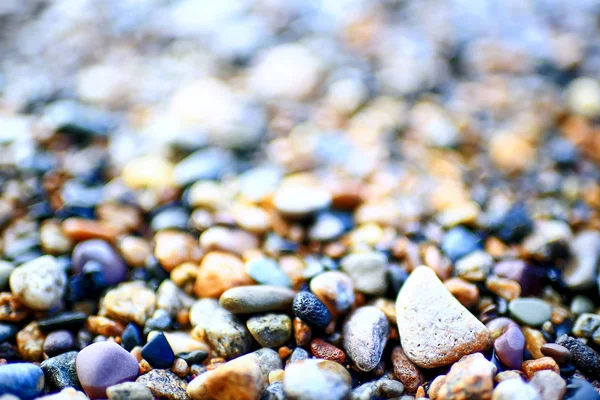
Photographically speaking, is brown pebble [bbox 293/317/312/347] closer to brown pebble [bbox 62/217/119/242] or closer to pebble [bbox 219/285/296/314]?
pebble [bbox 219/285/296/314]

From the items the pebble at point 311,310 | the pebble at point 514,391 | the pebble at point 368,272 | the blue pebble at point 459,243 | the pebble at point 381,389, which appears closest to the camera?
the pebble at point 514,391

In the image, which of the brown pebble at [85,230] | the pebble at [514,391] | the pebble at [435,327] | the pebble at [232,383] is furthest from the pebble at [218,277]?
the pebble at [514,391]

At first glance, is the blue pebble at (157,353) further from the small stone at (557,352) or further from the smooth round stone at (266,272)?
the small stone at (557,352)

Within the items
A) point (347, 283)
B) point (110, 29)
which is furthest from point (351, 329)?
point (110, 29)

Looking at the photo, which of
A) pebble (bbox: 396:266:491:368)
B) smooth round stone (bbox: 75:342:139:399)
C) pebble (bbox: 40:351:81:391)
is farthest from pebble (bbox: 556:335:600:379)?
pebble (bbox: 40:351:81:391)

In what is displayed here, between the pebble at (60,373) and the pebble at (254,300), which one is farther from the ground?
the pebble at (254,300)

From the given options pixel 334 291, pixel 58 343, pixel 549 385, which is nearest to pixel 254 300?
pixel 334 291
